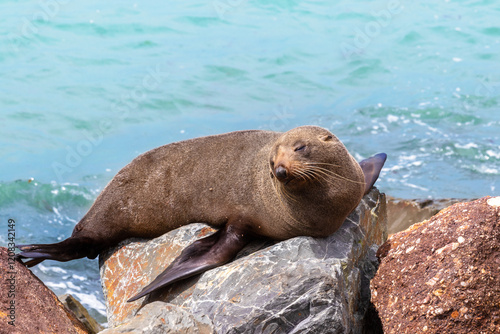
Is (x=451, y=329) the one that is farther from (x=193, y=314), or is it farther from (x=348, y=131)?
(x=348, y=131)

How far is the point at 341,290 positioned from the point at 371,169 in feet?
7.39

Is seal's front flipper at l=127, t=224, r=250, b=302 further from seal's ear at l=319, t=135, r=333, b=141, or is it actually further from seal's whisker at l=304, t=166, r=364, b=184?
seal's ear at l=319, t=135, r=333, b=141

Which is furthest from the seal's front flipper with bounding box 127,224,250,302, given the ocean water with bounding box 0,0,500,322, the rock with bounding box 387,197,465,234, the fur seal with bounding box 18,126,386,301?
the rock with bounding box 387,197,465,234

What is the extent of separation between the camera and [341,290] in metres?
4.28

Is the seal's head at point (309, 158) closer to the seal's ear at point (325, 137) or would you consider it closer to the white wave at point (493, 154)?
the seal's ear at point (325, 137)

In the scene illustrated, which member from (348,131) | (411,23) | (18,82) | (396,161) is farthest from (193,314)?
(411,23)

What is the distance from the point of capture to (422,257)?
4383 mm

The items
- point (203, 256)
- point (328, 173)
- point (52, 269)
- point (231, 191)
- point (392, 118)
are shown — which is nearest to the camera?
point (328, 173)

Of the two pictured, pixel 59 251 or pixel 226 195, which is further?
pixel 59 251

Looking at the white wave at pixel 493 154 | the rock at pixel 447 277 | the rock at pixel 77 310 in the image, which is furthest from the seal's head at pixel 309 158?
the white wave at pixel 493 154

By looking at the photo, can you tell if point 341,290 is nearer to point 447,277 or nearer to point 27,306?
point 447,277

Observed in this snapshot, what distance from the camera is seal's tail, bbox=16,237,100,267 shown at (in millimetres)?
5836

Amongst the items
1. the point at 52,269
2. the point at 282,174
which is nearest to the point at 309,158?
the point at 282,174

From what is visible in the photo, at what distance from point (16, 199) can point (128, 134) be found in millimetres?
4304
